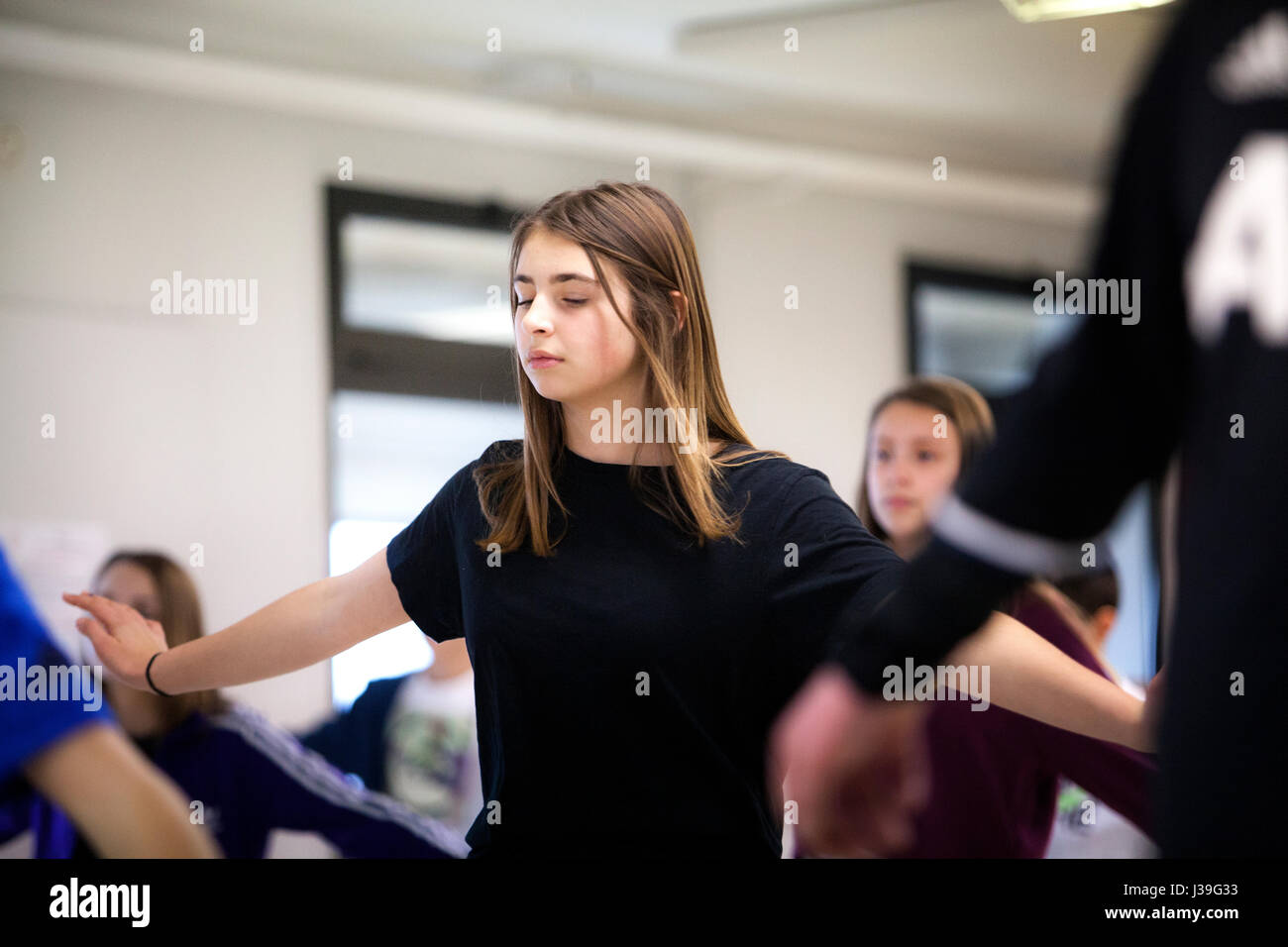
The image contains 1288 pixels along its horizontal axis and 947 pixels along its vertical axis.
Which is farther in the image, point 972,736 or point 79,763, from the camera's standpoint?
point 972,736

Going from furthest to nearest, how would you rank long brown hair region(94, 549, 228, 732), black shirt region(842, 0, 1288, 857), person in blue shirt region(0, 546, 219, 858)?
long brown hair region(94, 549, 228, 732)
person in blue shirt region(0, 546, 219, 858)
black shirt region(842, 0, 1288, 857)

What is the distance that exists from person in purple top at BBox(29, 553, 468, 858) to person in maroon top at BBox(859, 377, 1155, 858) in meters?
0.87

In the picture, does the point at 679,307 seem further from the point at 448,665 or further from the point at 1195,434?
the point at 448,665

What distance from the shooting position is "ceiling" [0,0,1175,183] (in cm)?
429

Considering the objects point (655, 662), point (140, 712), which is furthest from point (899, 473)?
point (140, 712)

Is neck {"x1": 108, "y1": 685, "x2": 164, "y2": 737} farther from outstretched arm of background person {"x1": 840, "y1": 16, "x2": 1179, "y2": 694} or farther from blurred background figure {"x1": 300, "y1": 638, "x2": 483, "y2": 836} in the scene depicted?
outstretched arm of background person {"x1": 840, "y1": 16, "x2": 1179, "y2": 694}

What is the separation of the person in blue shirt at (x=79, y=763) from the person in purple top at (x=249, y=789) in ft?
4.77

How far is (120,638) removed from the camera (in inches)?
73.4

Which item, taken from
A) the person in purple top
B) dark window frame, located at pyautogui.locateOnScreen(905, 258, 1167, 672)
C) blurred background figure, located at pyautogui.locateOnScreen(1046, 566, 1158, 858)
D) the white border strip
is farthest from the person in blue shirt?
dark window frame, located at pyautogui.locateOnScreen(905, 258, 1167, 672)

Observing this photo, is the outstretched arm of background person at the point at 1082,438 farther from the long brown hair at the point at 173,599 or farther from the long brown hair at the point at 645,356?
the long brown hair at the point at 173,599

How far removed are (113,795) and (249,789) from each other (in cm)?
179

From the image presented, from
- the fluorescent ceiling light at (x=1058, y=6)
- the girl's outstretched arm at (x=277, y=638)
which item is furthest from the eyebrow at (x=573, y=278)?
the fluorescent ceiling light at (x=1058, y=6)

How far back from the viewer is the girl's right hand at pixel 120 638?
1.84m
